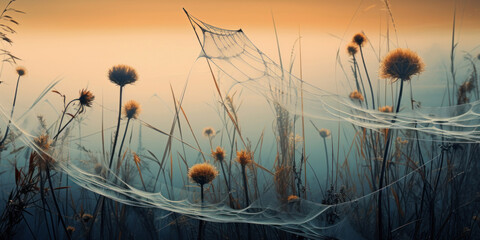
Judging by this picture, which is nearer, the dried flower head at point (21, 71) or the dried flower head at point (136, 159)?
the dried flower head at point (136, 159)

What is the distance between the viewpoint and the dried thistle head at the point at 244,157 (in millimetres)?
743

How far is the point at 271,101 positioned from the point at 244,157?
140 mm

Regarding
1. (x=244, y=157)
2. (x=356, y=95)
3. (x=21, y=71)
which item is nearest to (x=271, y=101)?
(x=244, y=157)

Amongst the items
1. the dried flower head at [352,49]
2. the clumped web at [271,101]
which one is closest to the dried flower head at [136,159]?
the clumped web at [271,101]

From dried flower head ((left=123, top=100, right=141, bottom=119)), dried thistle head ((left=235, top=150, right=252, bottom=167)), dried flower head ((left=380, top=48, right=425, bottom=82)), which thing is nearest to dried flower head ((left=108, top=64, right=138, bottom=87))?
dried flower head ((left=123, top=100, right=141, bottom=119))

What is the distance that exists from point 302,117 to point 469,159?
1.49ft

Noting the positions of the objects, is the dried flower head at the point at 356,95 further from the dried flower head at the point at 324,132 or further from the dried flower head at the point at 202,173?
the dried flower head at the point at 202,173

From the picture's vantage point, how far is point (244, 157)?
0.74m

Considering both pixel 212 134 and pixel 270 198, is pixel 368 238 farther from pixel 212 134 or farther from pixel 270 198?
pixel 212 134

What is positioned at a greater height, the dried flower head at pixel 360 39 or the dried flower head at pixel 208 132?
the dried flower head at pixel 360 39

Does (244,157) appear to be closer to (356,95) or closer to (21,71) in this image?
(356,95)

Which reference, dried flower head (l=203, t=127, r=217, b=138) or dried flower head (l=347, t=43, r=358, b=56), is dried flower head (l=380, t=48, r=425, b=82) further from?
dried flower head (l=203, t=127, r=217, b=138)

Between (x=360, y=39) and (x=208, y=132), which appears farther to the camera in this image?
(x=360, y=39)

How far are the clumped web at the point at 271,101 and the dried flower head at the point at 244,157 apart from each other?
0.09 meters
